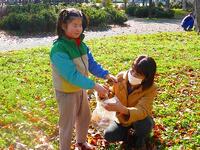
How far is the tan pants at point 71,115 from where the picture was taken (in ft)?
14.4

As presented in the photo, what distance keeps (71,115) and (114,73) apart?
14.5 feet

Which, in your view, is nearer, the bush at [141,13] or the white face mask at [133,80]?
the white face mask at [133,80]

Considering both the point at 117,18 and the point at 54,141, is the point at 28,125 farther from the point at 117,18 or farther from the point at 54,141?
the point at 117,18

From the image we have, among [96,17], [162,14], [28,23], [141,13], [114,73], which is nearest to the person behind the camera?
[114,73]

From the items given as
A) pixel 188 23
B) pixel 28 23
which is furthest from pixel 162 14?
pixel 28 23

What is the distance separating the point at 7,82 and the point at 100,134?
127 inches

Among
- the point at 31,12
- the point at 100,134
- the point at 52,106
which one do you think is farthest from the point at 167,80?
the point at 31,12

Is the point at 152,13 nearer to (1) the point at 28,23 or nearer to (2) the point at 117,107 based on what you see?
(1) the point at 28,23

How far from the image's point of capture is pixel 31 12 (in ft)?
70.4

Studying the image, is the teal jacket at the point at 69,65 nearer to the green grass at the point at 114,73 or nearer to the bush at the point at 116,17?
the green grass at the point at 114,73

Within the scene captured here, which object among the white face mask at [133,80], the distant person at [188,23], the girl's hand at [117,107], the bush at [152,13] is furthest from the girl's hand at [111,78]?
the bush at [152,13]

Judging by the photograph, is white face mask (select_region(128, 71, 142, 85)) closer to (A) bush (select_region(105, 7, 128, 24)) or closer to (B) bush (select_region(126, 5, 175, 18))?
(A) bush (select_region(105, 7, 128, 24))

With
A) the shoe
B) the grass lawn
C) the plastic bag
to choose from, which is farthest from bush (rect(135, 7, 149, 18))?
the shoe

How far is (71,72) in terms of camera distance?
409 centimetres
